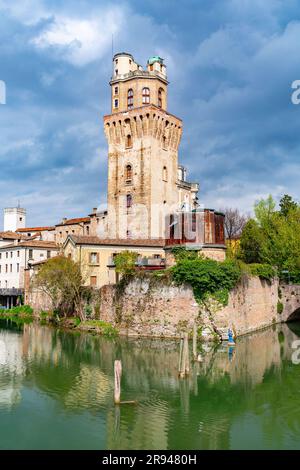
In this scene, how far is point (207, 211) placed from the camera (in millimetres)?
33781

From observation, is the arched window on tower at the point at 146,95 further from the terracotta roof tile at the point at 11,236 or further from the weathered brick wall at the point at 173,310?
the terracotta roof tile at the point at 11,236

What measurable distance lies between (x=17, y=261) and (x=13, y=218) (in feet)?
85.2

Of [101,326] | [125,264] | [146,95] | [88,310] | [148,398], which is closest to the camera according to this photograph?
[148,398]

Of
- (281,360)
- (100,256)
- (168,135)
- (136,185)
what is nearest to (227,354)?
(281,360)

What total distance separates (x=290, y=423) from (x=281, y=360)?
11.4m

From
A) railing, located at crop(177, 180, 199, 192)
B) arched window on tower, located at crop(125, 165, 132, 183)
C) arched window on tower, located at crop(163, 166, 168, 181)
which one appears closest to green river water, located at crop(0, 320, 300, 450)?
arched window on tower, located at crop(125, 165, 132, 183)

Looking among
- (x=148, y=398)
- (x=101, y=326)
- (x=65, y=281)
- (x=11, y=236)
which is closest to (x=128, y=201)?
(x=65, y=281)

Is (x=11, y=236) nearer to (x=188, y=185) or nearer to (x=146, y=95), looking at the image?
(x=188, y=185)

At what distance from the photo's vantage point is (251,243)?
52500 millimetres

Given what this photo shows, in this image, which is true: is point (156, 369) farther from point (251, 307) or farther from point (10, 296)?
point (10, 296)

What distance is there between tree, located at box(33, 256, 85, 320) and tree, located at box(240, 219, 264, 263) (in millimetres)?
20819

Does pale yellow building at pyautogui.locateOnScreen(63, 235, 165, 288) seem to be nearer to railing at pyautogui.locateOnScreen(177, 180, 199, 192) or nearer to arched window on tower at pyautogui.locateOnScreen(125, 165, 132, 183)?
arched window on tower at pyautogui.locateOnScreen(125, 165, 132, 183)

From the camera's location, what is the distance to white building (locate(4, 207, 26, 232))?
3233 inches

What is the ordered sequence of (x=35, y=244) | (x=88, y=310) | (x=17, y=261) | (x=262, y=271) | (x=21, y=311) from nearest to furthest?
(x=88, y=310)
(x=262, y=271)
(x=21, y=311)
(x=35, y=244)
(x=17, y=261)
